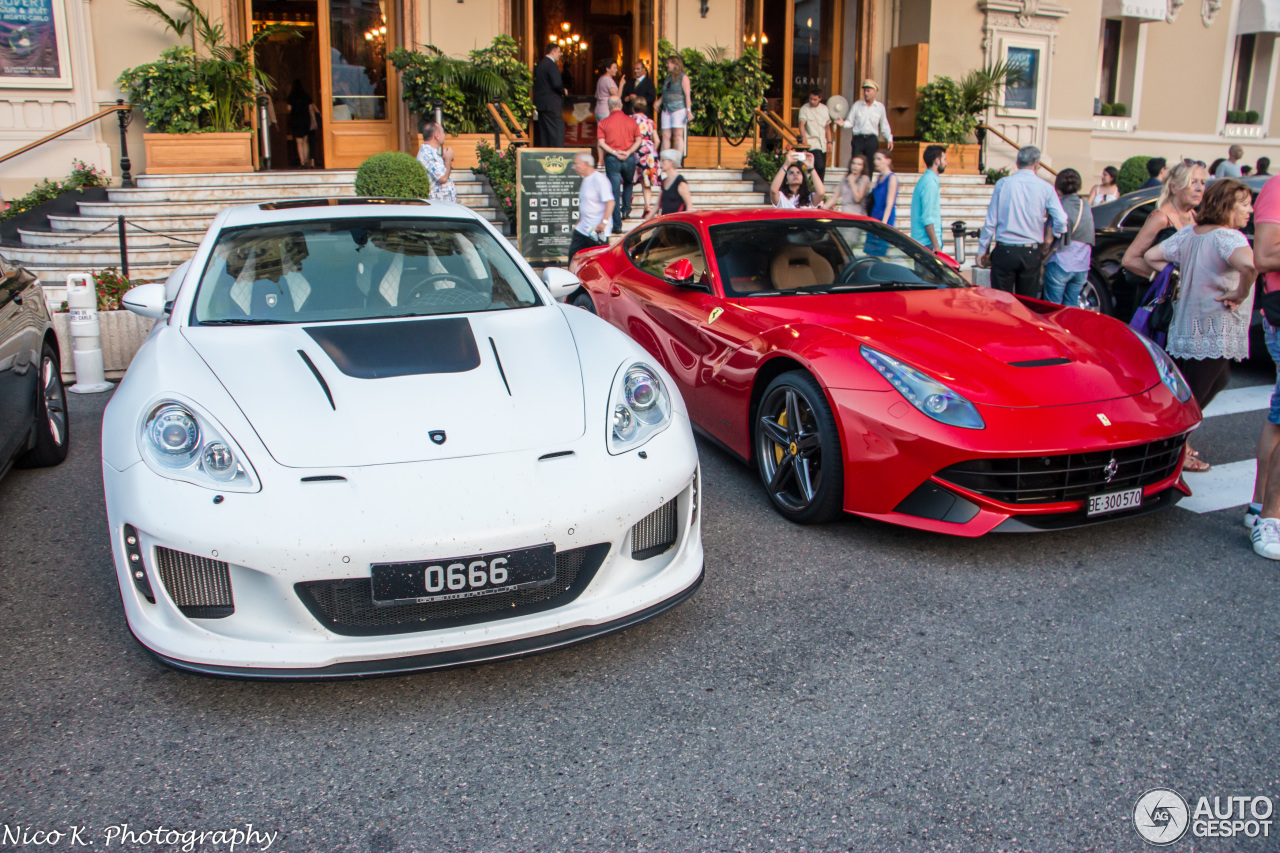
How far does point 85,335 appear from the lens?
6938 millimetres

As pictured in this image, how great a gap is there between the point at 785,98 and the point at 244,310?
1507 centimetres

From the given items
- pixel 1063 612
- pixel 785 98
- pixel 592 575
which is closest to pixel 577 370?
pixel 592 575

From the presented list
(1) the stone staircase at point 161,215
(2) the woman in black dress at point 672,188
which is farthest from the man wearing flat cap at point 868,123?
(2) the woman in black dress at point 672,188

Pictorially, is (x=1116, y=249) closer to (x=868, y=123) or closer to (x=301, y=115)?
(x=868, y=123)

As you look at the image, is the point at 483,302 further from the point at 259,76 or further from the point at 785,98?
the point at 785,98

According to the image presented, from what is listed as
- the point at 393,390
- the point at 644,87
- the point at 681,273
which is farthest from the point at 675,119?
the point at 393,390

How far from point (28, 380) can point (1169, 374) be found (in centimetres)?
544

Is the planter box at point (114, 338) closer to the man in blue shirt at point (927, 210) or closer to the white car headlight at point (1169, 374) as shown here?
the man in blue shirt at point (927, 210)

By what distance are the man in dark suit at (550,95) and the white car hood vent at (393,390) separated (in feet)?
32.5

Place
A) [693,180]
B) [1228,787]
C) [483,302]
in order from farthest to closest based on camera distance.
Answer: [693,180], [483,302], [1228,787]

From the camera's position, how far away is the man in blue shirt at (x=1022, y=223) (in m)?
7.29

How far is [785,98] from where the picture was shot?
675 inches

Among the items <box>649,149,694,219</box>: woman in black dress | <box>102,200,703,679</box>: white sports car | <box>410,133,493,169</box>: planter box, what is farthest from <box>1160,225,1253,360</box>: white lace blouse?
<box>410,133,493,169</box>: planter box

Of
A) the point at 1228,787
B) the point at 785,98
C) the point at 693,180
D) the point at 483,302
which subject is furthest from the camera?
the point at 785,98
